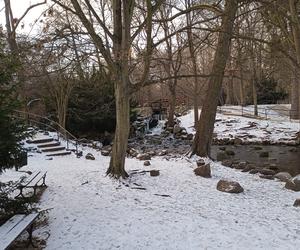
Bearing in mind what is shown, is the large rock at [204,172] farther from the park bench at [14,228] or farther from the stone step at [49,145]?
the stone step at [49,145]

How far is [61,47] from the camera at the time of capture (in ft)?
33.7

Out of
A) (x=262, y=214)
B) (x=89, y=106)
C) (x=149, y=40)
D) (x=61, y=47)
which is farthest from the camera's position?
(x=89, y=106)

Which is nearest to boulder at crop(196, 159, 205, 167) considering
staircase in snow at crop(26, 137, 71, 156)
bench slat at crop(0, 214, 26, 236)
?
staircase in snow at crop(26, 137, 71, 156)

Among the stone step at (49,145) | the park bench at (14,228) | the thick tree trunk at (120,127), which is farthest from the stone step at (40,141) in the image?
the park bench at (14,228)

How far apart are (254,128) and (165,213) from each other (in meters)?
20.9

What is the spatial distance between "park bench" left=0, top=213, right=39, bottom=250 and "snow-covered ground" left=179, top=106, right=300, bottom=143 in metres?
20.0

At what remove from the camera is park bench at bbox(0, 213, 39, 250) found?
466 cm

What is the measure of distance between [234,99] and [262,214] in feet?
130

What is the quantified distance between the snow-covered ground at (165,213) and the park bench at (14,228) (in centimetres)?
50

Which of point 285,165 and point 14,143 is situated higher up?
point 14,143

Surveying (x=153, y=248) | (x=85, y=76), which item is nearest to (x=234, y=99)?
(x=85, y=76)

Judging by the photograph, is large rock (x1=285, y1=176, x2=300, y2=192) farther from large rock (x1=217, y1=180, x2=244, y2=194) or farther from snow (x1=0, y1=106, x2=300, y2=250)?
large rock (x1=217, y1=180, x2=244, y2=194)

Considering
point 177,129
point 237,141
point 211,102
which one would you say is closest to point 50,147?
point 211,102

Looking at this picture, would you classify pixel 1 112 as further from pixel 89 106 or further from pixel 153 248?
pixel 89 106
